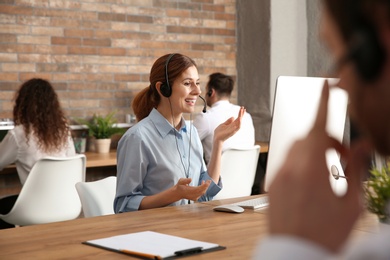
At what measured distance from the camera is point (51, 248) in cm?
186

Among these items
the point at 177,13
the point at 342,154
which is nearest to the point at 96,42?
the point at 177,13

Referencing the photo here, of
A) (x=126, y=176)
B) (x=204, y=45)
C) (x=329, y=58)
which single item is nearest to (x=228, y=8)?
(x=204, y=45)

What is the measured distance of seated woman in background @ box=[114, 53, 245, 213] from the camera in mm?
2734

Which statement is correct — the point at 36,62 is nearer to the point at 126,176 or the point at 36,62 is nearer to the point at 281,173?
the point at 126,176

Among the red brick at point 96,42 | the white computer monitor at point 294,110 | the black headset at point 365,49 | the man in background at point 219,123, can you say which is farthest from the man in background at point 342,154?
the red brick at point 96,42

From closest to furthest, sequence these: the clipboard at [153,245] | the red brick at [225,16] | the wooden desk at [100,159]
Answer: the clipboard at [153,245]
the wooden desk at [100,159]
the red brick at [225,16]

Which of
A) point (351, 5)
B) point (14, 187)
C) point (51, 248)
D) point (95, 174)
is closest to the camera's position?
point (351, 5)

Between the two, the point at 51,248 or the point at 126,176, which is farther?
the point at 126,176

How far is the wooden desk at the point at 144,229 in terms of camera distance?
1796mm

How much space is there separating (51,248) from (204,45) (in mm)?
4671

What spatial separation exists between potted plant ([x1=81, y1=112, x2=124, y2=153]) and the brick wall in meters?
0.20

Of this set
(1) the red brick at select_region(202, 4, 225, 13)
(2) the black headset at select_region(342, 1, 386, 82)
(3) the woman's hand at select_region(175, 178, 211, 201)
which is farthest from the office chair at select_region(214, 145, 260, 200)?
(2) the black headset at select_region(342, 1, 386, 82)

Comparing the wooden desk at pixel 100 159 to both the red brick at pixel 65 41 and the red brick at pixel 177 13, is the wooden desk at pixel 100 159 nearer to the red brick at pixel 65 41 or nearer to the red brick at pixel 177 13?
the red brick at pixel 65 41

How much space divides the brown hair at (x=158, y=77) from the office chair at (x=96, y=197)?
0.42 meters
